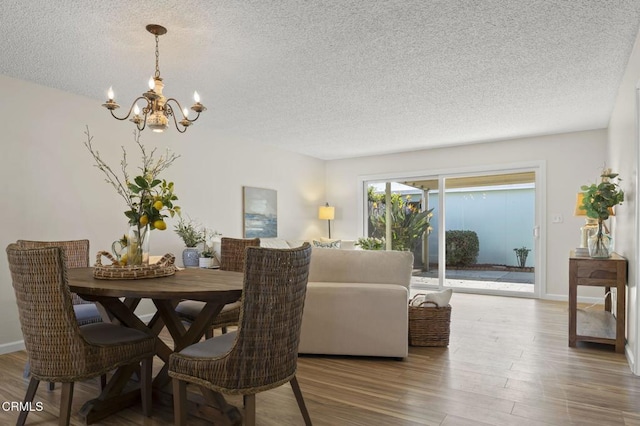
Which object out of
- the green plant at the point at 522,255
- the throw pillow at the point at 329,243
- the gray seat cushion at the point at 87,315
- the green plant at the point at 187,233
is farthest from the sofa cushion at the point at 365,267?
the green plant at the point at 522,255


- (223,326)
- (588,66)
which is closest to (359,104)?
(588,66)

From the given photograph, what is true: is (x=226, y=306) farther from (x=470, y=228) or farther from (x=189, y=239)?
(x=470, y=228)

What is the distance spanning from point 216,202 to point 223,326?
2866 mm

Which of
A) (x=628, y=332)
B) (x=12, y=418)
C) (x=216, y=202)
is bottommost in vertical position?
(x=12, y=418)

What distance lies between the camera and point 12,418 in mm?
2227

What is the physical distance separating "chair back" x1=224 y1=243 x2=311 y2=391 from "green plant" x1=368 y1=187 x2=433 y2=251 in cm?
557

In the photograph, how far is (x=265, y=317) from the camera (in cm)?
172

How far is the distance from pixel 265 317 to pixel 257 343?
0.11 meters

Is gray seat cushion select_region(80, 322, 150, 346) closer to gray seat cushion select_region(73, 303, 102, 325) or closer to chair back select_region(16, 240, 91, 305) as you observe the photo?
gray seat cushion select_region(73, 303, 102, 325)

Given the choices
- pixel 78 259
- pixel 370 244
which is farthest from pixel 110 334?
pixel 370 244

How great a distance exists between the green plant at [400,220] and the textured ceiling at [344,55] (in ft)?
7.97

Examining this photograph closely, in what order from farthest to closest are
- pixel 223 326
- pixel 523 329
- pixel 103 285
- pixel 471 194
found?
pixel 471 194
pixel 523 329
pixel 223 326
pixel 103 285

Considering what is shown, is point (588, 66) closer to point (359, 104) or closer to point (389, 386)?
point (359, 104)

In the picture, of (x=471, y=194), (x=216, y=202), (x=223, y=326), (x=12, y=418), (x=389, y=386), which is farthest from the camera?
(x=471, y=194)
